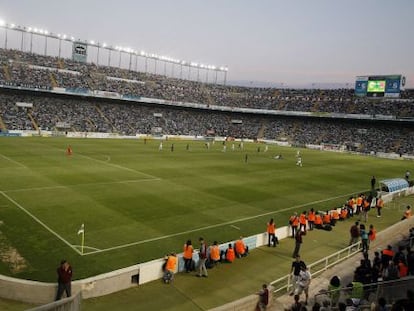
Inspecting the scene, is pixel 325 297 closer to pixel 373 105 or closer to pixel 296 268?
pixel 296 268

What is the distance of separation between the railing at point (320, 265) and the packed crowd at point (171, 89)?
62.3 metres

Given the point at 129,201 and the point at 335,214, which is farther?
the point at 129,201

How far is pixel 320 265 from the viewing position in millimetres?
16562

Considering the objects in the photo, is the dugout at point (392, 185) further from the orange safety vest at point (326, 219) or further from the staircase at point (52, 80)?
the staircase at point (52, 80)

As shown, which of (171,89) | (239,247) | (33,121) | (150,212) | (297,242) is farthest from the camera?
(171,89)

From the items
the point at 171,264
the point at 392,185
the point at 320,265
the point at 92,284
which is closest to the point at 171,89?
the point at 392,185

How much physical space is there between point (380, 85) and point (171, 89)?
47263 mm

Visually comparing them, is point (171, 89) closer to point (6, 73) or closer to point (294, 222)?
point (6, 73)

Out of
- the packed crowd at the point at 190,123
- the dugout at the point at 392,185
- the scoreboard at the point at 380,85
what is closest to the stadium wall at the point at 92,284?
the dugout at the point at 392,185

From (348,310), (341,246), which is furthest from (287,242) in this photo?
(348,310)

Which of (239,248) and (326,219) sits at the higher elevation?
(326,219)

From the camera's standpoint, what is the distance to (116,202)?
23.9 meters

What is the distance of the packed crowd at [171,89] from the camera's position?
2793 inches

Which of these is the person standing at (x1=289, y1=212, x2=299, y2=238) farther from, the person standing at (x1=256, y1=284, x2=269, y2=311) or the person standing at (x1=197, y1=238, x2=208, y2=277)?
the person standing at (x1=256, y1=284, x2=269, y2=311)
